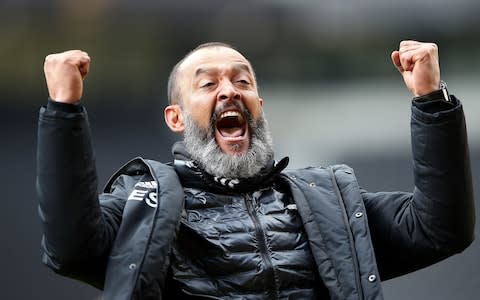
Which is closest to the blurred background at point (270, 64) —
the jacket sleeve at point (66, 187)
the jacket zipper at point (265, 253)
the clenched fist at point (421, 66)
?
the jacket zipper at point (265, 253)

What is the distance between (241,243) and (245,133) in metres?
0.39

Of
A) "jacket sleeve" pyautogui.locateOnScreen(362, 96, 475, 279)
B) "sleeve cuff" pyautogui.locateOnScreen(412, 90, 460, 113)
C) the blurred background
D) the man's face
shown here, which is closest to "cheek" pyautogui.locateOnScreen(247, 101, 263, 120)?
the man's face

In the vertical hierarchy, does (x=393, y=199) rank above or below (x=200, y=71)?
below

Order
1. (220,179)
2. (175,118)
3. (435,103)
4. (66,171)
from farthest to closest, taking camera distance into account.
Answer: (175,118) → (220,179) → (435,103) → (66,171)

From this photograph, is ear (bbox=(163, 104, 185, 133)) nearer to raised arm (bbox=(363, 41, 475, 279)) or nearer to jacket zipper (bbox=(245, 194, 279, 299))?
jacket zipper (bbox=(245, 194, 279, 299))

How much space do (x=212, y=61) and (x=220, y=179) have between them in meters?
0.35

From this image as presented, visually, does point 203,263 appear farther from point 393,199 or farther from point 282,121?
point 282,121

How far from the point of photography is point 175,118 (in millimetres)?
2506

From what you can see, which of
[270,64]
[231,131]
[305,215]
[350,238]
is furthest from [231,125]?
[270,64]

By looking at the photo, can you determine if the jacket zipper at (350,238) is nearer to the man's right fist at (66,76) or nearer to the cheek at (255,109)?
the cheek at (255,109)

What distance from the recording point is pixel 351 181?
2250mm

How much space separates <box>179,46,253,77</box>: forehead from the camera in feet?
7.91

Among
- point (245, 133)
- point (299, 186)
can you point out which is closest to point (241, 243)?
point (299, 186)

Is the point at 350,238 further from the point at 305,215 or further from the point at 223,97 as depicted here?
the point at 223,97
